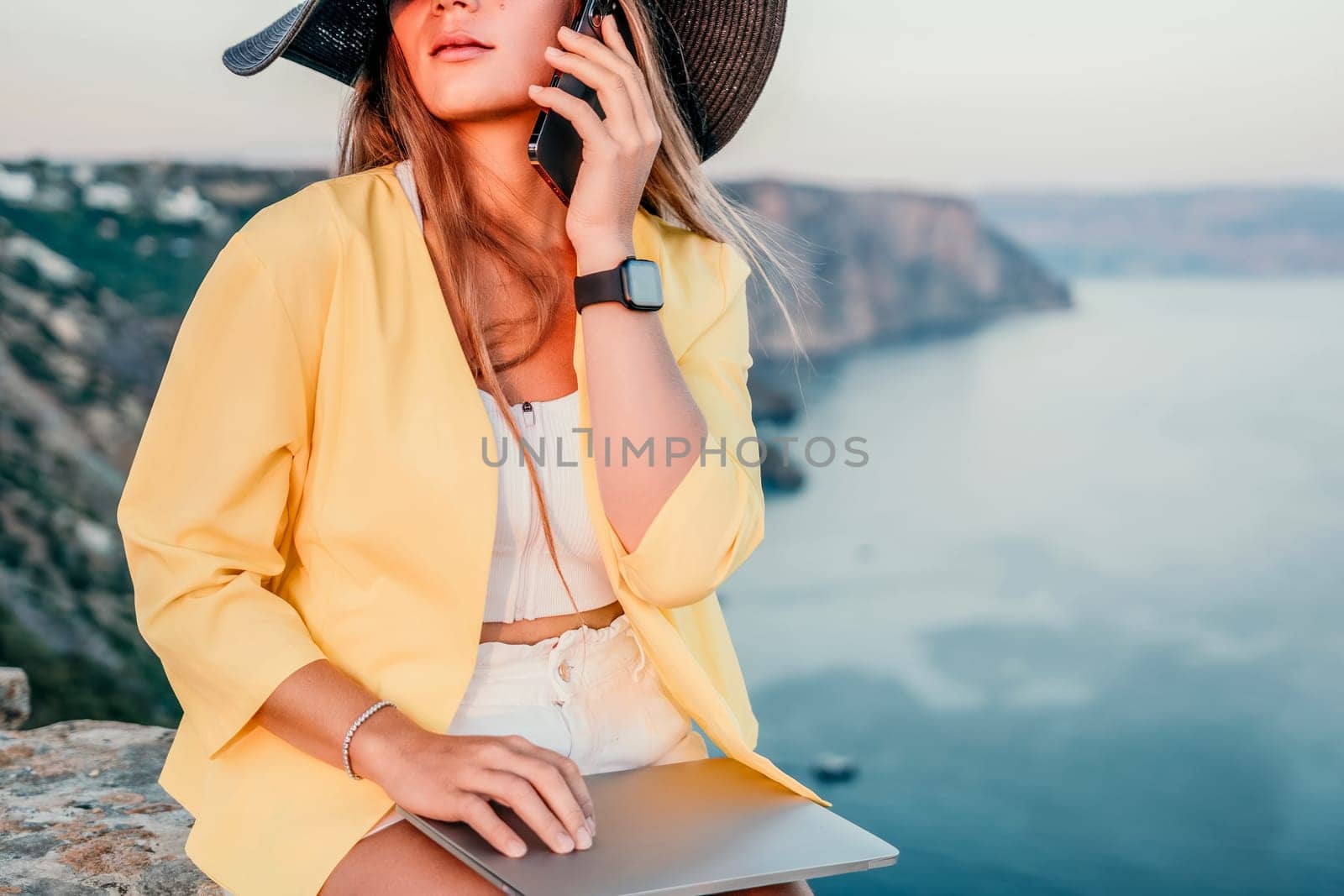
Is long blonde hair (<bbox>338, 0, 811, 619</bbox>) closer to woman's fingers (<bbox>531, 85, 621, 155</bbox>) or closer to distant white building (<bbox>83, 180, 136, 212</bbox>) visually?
woman's fingers (<bbox>531, 85, 621, 155</bbox>)

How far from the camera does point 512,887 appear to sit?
0.98 metres

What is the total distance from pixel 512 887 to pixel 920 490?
3.30m

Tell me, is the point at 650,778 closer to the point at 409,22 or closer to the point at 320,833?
the point at 320,833

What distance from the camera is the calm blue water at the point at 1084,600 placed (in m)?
3.38

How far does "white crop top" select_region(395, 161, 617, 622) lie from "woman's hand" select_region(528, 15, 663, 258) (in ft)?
0.64

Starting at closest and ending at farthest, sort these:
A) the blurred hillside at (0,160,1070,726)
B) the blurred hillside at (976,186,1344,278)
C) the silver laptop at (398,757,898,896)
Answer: the silver laptop at (398,757,898,896), the blurred hillside at (0,160,1070,726), the blurred hillside at (976,186,1344,278)

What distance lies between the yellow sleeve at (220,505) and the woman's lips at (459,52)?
13.8 inches

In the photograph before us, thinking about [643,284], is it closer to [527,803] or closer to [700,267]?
[700,267]

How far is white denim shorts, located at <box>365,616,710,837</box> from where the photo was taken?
4.31 ft

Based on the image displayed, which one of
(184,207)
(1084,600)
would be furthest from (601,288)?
(184,207)

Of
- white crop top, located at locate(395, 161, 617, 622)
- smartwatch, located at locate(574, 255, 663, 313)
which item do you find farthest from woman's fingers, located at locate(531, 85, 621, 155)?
white crop top, located at locate(395, 161, 617, 622)

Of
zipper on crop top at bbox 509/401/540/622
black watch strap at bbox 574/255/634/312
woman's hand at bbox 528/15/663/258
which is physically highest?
woman's hand at bbox 528/15/663/258

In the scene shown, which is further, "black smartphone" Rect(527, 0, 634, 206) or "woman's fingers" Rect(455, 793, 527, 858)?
"black smartphone" Rect(527, 0, 634, 206)

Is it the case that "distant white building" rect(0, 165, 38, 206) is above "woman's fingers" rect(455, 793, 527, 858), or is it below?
above
